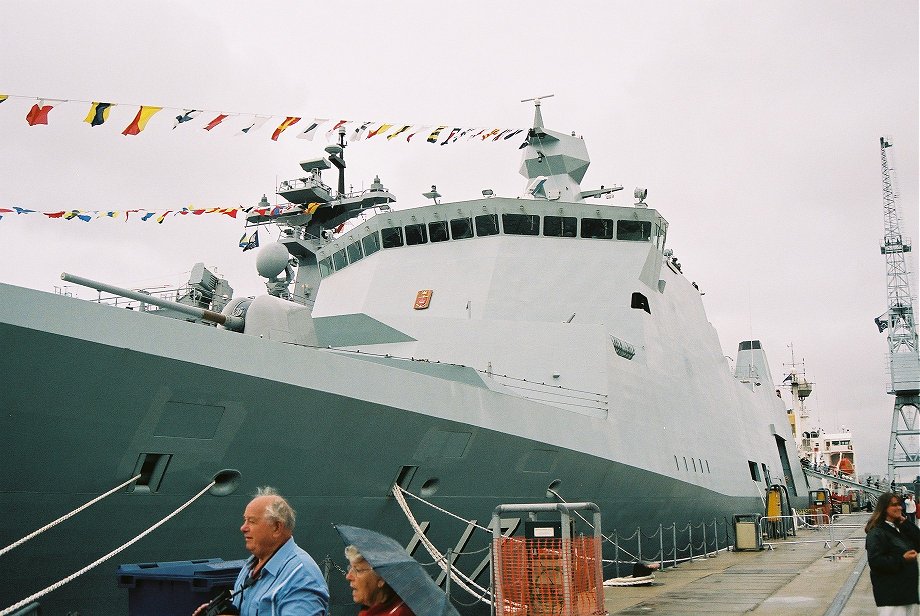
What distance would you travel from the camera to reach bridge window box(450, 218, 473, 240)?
1317 centimetres

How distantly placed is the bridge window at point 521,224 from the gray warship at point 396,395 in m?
0.03

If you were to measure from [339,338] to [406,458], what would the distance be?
157 inches

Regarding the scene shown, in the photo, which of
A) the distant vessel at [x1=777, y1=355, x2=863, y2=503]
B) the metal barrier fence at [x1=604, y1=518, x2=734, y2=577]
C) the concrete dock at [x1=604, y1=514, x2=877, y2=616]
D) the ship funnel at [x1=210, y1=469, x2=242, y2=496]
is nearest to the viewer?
the ship funnel at [x1=210, y1=469, x2=242, y2=496]

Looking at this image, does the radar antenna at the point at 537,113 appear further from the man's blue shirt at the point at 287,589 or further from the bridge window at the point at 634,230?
the man's blue shirt at the point at 287,589

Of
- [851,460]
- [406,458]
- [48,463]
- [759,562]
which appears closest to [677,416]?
[759,562]

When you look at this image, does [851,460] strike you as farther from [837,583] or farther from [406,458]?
[406,458]

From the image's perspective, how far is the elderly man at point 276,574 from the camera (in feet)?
9.73

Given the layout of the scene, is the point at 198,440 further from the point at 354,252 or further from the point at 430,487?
the point at 354,252

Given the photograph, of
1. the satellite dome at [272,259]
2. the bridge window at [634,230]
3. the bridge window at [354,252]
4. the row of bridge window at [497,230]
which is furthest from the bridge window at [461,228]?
the satellite dome at [272,259]

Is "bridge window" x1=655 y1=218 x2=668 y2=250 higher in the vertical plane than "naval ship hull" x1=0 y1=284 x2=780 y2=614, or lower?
higher

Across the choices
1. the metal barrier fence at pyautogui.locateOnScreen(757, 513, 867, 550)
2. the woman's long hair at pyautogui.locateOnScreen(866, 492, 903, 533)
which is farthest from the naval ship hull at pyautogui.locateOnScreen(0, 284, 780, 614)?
the metal barrier fence at pyautogui.locateOnScreen(757, 513, 867, 550)

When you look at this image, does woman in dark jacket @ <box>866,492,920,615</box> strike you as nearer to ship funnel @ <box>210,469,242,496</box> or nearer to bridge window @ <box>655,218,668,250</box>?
ship funnel @ <box>210,469,242,496</box>

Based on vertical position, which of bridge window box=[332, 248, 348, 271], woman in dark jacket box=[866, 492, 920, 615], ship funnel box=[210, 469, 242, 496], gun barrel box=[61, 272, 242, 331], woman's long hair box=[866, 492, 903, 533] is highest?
bridge window box=[332, 248, 348, 271]

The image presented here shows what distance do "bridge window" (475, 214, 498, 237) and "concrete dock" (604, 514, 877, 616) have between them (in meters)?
5.94
